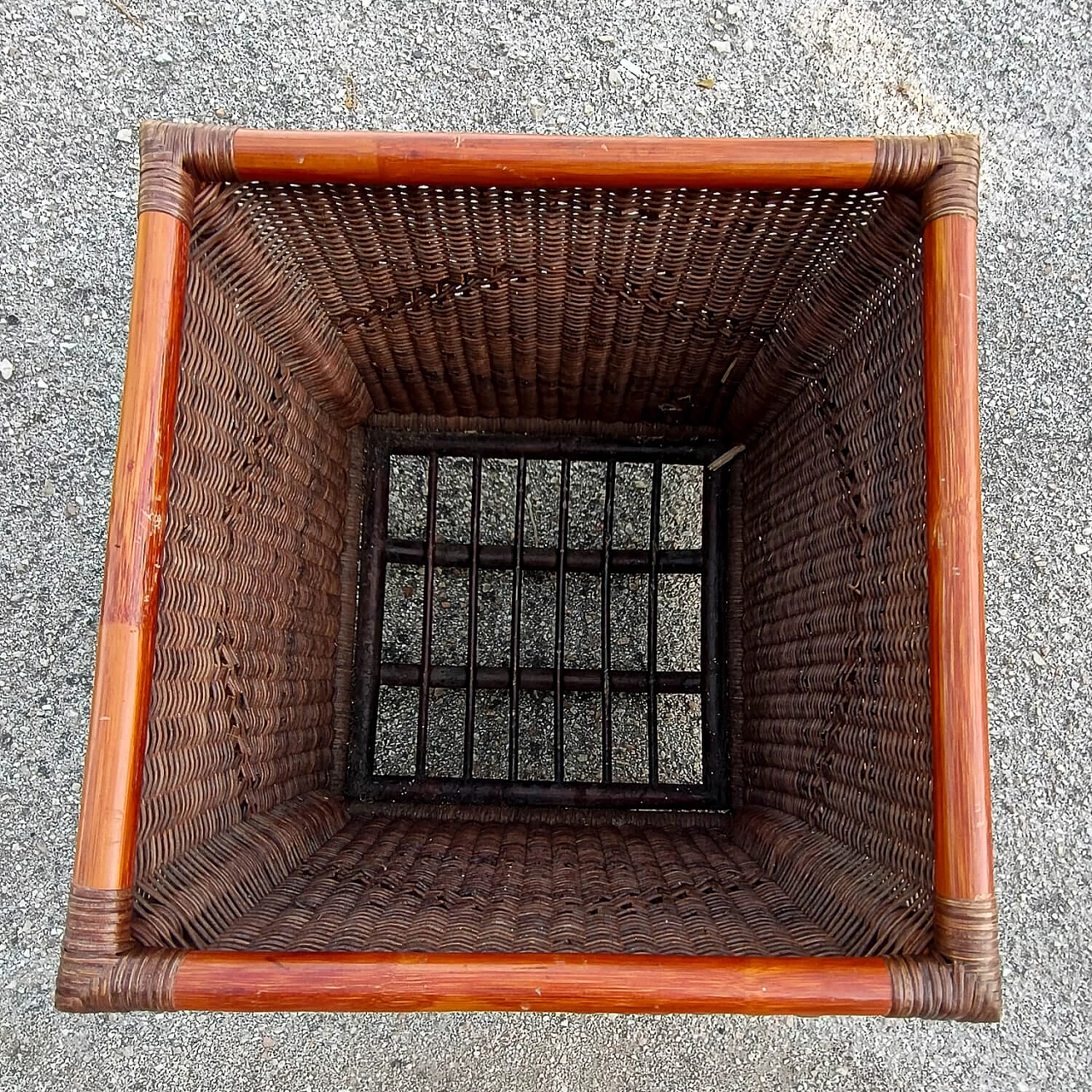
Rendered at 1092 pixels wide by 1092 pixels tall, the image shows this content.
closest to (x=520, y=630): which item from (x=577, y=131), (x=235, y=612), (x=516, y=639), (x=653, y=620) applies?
(x=516, y=639)

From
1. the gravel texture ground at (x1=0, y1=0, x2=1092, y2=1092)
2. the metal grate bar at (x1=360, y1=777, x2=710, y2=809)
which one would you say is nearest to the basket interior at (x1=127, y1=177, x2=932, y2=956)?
the metal grate bar at (x1=360, y1=777, x2=710, y2=809)

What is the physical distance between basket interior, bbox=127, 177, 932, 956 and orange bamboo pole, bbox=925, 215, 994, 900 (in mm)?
42

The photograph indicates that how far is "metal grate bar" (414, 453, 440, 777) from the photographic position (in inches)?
33.8

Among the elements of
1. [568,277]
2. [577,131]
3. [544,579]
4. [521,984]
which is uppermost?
[577,131]

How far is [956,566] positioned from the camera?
0.54 meters

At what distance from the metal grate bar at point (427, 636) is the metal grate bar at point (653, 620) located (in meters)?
0.22

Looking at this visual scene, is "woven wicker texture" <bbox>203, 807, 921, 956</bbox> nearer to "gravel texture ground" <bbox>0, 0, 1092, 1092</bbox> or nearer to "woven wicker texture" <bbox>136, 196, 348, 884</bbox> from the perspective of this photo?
"woven wicker texture" <bbox>136, 196, 348, 884</bbox>

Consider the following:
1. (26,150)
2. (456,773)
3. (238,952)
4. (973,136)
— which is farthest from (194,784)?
(26,150)

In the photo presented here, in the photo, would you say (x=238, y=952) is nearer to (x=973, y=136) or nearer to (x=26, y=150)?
(x=973, y=136)

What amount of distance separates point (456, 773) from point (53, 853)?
1.41ft

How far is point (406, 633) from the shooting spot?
101cm

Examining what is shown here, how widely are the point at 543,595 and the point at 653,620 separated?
14cm

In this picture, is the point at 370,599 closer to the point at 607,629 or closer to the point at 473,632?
the point at 473,632

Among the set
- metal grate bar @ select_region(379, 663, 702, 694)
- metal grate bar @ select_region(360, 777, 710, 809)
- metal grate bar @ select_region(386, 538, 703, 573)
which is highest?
metal grate bar @ select_region(386, 538, 703, 573)
